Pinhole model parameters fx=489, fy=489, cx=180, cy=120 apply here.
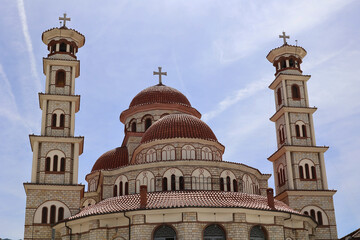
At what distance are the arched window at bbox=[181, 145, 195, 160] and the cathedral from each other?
0.29 ft

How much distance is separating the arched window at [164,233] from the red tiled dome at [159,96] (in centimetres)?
2259

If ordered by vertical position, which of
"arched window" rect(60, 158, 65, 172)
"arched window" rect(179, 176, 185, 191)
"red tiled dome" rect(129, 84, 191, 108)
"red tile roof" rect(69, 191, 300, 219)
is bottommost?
"red tile roof" rect(69, 191, 300, 219)

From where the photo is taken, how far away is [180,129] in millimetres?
43406

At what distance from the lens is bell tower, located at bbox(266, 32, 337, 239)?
4638cm

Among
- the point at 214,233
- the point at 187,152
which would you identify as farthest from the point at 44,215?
the point at 214,233

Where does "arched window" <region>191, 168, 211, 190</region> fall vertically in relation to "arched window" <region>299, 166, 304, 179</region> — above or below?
below

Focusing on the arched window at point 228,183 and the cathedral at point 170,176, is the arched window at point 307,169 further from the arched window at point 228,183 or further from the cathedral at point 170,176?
the arched window at point 228,183

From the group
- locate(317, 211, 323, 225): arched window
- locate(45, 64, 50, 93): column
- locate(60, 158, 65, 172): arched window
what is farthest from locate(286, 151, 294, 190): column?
locate(45, 64, 50, 93): column

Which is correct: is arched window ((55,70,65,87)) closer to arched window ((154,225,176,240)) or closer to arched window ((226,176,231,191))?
arched window ((226,176,231,191))

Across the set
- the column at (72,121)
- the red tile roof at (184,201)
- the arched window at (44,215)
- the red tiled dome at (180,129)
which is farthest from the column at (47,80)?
the red tile roof at (184,201)

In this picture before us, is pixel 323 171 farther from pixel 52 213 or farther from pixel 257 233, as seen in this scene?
pixel 52 213

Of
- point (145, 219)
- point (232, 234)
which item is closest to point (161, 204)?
point (145, 219)

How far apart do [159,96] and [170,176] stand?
16.8m

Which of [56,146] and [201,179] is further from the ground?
[56,146]
